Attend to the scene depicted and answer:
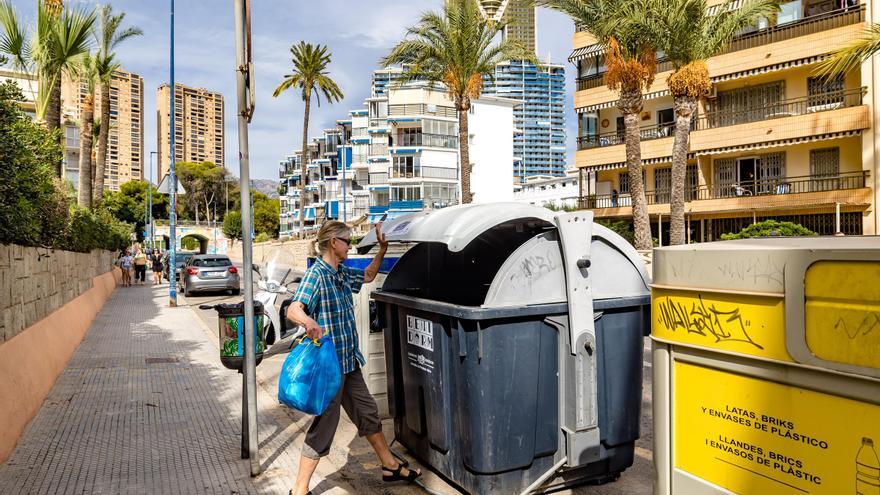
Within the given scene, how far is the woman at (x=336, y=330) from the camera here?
13.9 feet

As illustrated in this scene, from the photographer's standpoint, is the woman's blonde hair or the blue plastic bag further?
the woman's blonde hair

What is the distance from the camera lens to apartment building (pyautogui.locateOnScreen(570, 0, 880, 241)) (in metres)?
26.2

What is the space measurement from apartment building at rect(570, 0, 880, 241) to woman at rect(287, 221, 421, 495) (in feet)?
85.3

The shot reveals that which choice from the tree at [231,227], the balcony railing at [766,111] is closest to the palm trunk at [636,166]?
the balcony railing at [766,111]

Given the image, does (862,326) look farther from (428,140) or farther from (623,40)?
(428,140)

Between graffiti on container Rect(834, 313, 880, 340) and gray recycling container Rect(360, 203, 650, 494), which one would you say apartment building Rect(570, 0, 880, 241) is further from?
graffiti on container Rect(834, 313, 880, 340)

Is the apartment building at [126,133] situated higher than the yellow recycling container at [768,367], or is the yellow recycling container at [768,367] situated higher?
the apartment building at [126,133]

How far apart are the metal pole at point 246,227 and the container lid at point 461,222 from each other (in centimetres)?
111

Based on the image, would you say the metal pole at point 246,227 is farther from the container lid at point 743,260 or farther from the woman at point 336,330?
the container lid at point 743,260

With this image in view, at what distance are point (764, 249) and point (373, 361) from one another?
4.05m

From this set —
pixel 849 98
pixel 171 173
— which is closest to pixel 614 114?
pixel 849 98

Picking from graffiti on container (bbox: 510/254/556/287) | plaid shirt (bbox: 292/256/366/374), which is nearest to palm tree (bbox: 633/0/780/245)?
graffiti on container (bbox: 510/254/556/287)

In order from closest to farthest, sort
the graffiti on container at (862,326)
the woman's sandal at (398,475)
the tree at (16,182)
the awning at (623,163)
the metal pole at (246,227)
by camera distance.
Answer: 1. the graffiti on container at (862,326)
2. the woman's sandal at (398,475)
3. the metal pole at (246,227)
4. the tree at (16,182)
5. the awning at (623,163)

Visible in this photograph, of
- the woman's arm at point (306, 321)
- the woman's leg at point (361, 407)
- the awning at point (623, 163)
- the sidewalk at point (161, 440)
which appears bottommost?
the sidewalk at point (161, 440)
